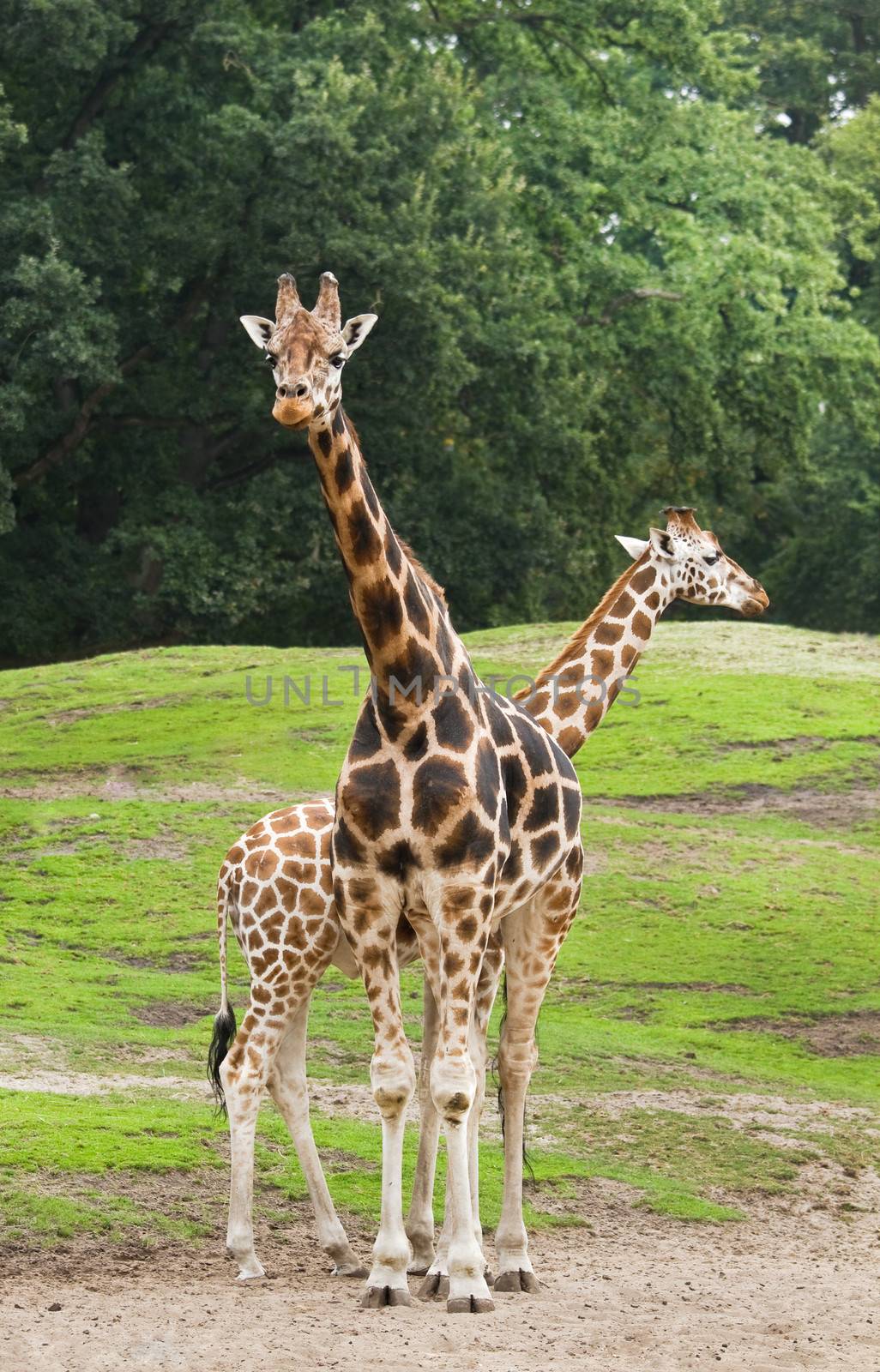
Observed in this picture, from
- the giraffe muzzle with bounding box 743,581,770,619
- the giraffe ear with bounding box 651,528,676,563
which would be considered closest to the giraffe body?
the giraffe ear with bounding box 651,528,676,563

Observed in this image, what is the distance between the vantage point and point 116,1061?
1197 centimetres

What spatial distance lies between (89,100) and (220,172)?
3202 millimetres

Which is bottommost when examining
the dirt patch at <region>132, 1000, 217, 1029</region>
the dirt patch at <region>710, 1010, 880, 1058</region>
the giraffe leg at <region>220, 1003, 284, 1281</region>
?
the dirt patch at <region>710, 1010, 880, 1058</region>

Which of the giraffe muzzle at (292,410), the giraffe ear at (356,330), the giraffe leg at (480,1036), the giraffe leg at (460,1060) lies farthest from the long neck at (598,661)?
the giraffe muzzle at (292,410)

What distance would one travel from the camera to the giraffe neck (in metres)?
7.97

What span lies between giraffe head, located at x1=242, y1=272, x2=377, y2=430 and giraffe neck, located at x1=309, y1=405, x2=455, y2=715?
1.08 feet

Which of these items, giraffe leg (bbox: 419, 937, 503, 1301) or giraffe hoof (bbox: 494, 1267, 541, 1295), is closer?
giraffe leg (bbox: 419, 937, 503, 1301)

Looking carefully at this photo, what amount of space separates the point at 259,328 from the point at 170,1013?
6.99 meters

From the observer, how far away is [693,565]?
11.9 metres

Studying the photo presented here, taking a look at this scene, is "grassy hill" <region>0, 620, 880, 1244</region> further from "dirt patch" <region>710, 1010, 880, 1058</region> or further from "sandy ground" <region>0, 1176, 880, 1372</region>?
"sandy ground" <region>0, 1176, 880, 1372</region>

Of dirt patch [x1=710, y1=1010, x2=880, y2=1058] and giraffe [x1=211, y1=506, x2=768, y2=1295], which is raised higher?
giraffe [x1=211, y1=506, x2=768, y2=1295]

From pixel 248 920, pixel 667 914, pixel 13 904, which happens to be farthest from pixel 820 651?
pixel 248 920

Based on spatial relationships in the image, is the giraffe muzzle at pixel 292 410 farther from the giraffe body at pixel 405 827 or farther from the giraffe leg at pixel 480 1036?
the giraffe leg at pixel 480 1036

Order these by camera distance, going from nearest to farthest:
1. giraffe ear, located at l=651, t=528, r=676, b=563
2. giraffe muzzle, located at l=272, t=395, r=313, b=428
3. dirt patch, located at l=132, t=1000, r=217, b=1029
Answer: giraffe muzzle, located at l=272, t=395, r=313, b=428 → giraffe ear, located at l=651, t=528, r=676, b=563 → dirt patch, located at l=132, t=1000, r=217, b=1029
